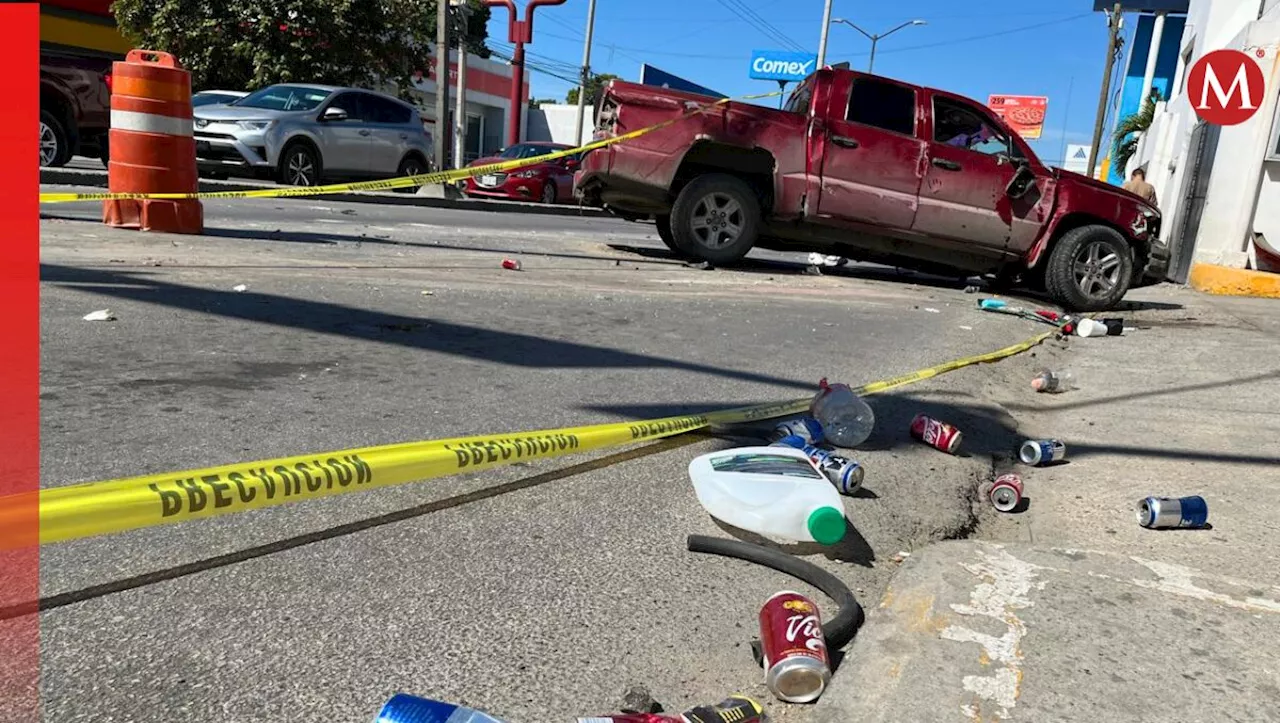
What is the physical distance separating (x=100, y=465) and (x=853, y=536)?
2327 mm

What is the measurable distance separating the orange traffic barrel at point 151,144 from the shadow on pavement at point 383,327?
2335 millimetres

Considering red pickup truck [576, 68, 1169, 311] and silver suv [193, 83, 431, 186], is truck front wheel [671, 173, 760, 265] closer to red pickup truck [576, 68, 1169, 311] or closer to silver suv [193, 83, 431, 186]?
red pickup truck [576, 68, 1169, 311]

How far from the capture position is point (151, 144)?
7.96 meters

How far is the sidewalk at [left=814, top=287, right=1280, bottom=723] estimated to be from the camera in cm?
193

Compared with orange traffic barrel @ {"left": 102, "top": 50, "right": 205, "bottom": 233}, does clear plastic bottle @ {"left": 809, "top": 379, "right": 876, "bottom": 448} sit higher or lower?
lower

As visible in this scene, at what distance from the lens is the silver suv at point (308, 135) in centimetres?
1402

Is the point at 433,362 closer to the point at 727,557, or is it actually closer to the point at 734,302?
the point at 727,557

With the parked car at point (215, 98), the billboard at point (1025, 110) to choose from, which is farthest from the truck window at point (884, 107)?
the billboard at point (1025, 110)

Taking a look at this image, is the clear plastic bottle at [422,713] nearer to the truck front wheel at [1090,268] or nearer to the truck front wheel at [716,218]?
the truck front wheel at [716,218]

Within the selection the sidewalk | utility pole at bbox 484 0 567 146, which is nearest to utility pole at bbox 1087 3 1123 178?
utility pole at bbox 484 0 567 146

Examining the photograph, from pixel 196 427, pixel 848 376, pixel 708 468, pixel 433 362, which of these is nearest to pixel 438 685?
pixel 708 468

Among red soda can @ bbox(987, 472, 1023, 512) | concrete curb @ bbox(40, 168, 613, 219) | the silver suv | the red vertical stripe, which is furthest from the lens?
the silver suv

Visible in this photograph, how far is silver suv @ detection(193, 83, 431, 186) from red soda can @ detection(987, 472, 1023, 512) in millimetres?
13516

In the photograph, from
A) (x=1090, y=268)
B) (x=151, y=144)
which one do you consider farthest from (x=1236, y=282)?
(x=151, y=144)
